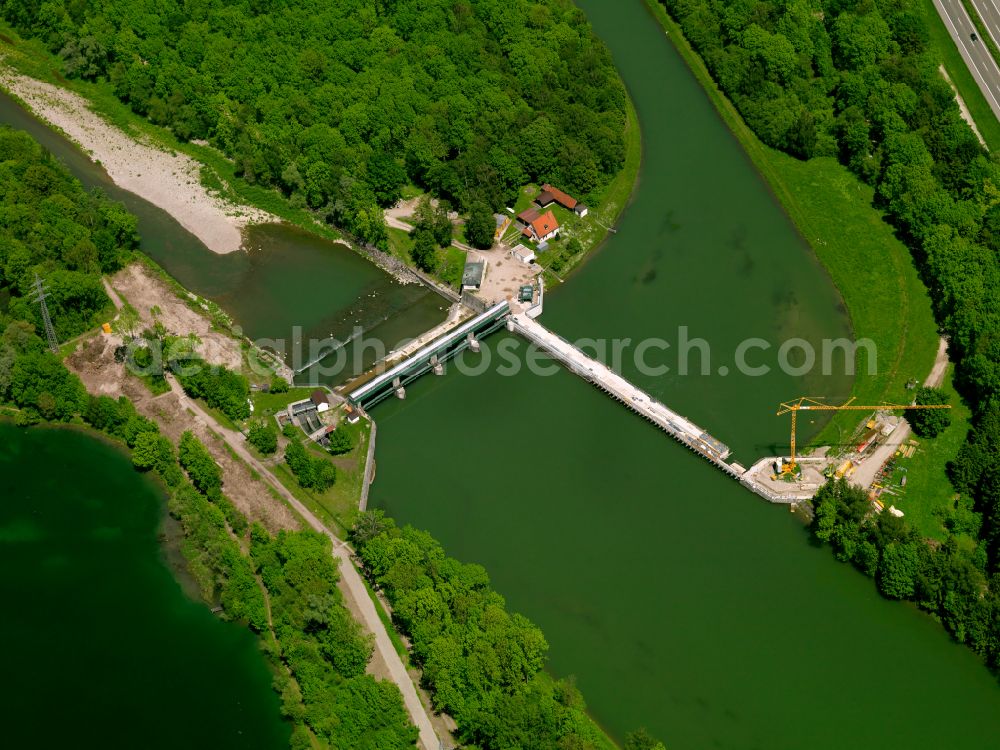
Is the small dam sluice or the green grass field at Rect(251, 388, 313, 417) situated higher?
the small dam sluice

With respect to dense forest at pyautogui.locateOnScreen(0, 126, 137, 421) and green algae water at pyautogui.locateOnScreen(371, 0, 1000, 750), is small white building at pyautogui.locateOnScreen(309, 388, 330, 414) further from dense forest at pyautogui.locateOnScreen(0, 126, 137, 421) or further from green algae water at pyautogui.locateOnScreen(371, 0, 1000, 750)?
dense forest at pyautogui.locateOnScreen(0, 126, 137, 421)

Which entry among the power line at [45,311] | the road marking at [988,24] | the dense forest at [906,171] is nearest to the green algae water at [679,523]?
the dense forest at [906,171]

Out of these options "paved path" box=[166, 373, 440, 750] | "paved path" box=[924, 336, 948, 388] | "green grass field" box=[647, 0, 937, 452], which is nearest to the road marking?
"green grass field" box=[647, 0, 937, 452]

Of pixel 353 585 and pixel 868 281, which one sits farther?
pixel 868 281

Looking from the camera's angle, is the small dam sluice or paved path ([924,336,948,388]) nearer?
the small dam sluice

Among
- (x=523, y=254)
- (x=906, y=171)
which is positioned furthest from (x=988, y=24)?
(x=523, y=254)

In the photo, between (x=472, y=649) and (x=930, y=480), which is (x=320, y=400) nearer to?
(x=472, y=649)

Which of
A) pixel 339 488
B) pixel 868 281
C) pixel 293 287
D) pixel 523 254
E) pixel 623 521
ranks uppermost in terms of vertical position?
pixel 868 281
